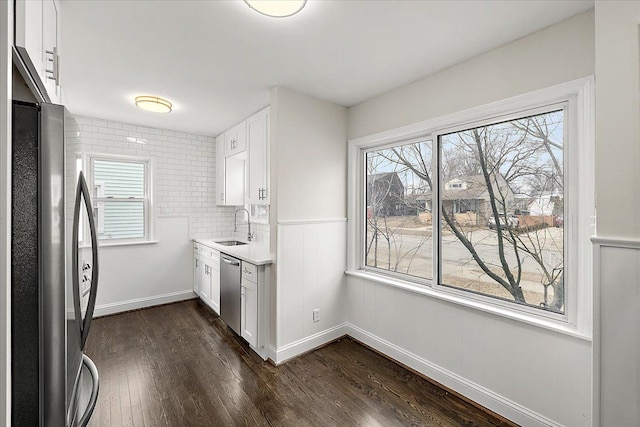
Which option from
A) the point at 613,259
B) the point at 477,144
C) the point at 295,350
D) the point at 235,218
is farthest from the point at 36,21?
the point at 235,218

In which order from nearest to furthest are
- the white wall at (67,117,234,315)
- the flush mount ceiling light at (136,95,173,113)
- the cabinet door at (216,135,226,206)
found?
the flush mount ceiling light at (136,95,173,113) < the white wall at (67,117,234,315) < the cabinet door at (216,135,226,206)

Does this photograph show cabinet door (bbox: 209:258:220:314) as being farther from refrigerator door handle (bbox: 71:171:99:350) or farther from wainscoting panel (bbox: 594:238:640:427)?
wainscoting panel (bbox: 594:238:640:427)

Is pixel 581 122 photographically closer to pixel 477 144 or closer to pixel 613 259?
pixel 477 144

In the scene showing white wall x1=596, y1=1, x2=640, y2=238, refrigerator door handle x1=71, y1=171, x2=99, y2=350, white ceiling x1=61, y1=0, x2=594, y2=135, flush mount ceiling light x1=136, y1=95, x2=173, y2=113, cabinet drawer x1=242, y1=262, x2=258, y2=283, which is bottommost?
cabinet drawer x1=242, y1=262, x2=258, y2=283

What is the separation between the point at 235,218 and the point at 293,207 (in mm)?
2326

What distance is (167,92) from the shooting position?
9.53 feet

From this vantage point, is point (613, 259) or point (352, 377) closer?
point (613, 259)

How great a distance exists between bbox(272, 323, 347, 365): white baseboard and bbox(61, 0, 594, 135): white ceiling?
8.04 feet

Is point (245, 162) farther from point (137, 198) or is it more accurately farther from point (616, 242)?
point (616, 242)

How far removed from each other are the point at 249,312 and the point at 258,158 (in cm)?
164

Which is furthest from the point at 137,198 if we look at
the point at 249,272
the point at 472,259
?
the point at 472,259

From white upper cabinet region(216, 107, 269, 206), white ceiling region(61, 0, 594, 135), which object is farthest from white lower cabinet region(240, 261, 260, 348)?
white ceiling region(61, 0, 594, 135)

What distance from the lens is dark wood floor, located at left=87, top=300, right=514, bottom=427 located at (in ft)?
6.63

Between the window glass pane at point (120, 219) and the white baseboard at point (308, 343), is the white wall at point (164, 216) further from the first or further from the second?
the white baseboard at point (308, 343)
